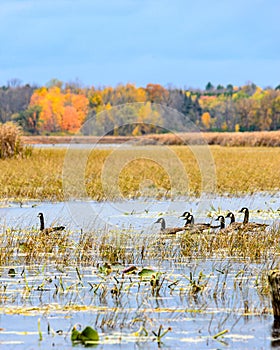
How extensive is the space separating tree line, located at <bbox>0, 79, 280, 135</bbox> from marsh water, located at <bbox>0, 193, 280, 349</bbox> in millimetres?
73548

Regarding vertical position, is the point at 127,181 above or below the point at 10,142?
below

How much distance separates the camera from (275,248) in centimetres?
884

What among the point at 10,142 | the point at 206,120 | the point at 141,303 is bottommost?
the point at 141,303

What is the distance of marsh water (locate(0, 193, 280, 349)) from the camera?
541cm

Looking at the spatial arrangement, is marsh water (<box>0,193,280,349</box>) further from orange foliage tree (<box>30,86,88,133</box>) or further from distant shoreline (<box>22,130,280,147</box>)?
orange foliage tree (<box>30,86,88,133</box>)

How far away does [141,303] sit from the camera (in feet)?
20.8

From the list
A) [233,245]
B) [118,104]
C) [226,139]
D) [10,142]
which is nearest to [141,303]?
[233,245]

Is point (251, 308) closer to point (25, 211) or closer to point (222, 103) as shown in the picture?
point (25, 211)

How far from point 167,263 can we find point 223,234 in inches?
62.5

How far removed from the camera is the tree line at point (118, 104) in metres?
98.6

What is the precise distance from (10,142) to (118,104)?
88486mm

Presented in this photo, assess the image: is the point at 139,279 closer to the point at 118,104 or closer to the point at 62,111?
the point at 62,111

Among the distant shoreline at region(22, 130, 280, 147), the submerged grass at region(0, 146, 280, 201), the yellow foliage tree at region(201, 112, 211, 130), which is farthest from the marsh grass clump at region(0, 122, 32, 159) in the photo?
the yellow foliage tree at region(201, 112, 211, 130)

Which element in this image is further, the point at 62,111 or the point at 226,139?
the point at 62,111
